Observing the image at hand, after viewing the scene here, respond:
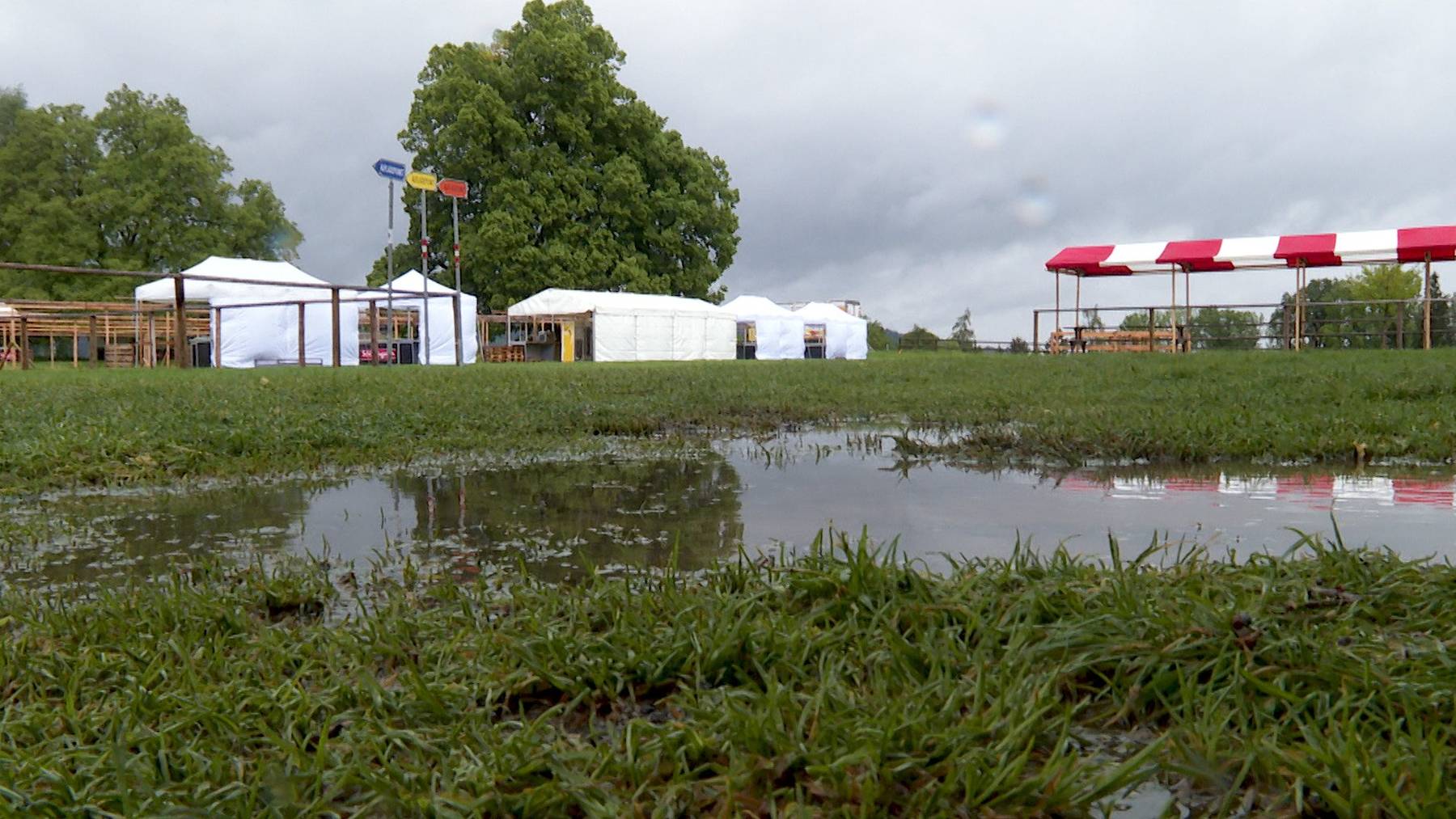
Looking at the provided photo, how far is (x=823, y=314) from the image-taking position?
39.8m

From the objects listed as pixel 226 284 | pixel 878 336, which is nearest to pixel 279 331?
pixel 226 284

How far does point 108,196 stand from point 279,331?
1809 centimetres

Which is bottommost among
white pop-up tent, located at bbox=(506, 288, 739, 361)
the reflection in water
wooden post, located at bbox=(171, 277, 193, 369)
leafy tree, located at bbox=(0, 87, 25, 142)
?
the reflection in water

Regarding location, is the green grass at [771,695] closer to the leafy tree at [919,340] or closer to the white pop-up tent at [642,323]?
the white pop-up tent at [642,323]

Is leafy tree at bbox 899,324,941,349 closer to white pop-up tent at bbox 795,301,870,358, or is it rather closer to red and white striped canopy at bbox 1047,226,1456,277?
white pop-up tent at bbox 795,301,870,358

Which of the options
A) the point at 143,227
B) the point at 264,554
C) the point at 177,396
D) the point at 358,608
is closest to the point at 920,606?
the point at 358,608

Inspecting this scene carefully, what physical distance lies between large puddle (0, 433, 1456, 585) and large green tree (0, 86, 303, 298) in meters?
37.2

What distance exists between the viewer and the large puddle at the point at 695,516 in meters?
2.85

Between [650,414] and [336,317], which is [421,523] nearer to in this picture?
[650,414]

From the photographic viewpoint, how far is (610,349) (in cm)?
2992

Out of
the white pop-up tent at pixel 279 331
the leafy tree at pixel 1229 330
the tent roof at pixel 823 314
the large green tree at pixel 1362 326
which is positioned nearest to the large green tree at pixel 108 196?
the white pop-up tent at pixel 279 331

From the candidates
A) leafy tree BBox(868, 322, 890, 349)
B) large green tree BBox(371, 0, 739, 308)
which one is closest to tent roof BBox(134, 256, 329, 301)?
large green tree BBox(371, 0, 739, 308)

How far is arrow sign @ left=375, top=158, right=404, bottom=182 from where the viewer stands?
15.6 metres

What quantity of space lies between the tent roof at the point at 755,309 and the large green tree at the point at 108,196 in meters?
18.9
